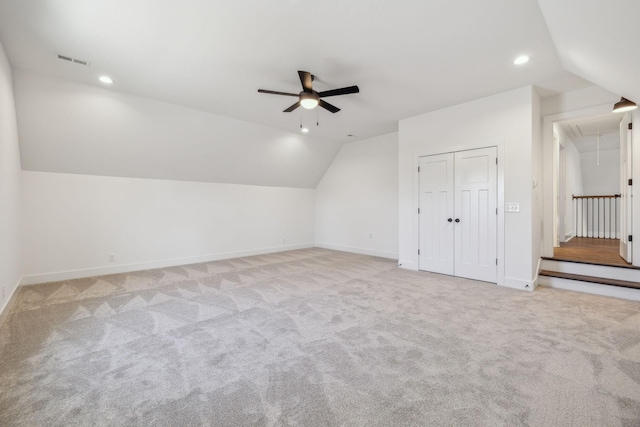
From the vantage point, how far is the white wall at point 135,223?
454 cm

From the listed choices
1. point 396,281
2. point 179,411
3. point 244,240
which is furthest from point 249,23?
point 244,240

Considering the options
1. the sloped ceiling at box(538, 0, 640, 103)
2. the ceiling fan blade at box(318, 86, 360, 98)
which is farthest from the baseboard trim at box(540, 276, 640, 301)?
the ceiling fan blade at box(318, 86, 360, 98)

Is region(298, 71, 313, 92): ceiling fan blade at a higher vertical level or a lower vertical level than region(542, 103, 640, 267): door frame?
higher

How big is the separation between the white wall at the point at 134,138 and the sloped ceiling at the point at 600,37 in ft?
12.7

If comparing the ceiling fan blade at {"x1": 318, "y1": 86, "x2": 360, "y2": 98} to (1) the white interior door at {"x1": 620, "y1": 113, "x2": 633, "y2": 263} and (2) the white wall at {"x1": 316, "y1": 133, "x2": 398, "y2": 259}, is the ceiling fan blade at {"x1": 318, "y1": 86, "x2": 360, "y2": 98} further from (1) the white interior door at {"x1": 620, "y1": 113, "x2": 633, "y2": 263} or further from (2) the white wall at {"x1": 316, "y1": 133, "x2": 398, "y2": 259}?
(1) the white interior door at {"x1": 620, "y1": 113, "x2": 633, "y2": 263}

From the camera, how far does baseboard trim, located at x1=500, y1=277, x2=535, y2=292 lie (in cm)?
398

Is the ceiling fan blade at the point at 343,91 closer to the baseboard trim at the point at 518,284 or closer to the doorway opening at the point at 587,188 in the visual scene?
the baseboard trim at the point at 518,284

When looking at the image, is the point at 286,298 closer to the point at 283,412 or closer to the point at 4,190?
the point at 283,412

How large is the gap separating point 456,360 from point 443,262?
2.91 metres

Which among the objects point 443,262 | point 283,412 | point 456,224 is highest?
point 456,224

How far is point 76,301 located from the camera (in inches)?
144

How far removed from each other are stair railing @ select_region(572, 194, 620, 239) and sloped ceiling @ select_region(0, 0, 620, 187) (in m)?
5.51

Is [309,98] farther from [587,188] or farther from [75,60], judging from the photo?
[587,188]

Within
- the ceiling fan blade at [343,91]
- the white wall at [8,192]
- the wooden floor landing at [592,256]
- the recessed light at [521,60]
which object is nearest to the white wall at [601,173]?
the wooden floor landing at [592,256]
